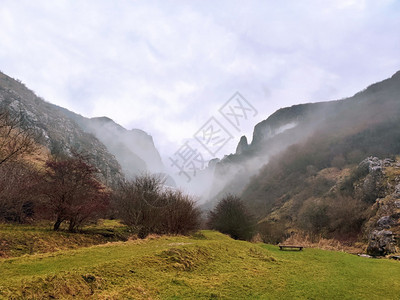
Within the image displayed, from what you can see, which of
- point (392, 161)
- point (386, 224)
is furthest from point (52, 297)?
point (392, 161)

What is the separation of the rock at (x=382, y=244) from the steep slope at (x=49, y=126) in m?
63.1

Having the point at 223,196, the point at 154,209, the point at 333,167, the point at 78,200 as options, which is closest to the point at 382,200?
the point at 154,209

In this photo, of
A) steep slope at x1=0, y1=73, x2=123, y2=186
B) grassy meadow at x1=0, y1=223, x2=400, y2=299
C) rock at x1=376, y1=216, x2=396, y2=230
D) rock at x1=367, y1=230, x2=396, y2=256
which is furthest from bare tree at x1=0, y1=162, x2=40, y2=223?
steep slope at x1=0, y1=73, x2=123, y2=186

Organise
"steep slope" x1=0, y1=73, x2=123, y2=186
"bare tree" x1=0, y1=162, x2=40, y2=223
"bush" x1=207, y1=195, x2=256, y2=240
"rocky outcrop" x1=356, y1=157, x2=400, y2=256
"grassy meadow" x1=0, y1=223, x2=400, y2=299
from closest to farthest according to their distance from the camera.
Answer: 1. "grassy meadow" x1=0, y1=223, x2=400, y2=299
2. "bare tree" x1=0, y1=162, x2=40, y2=223
3. "rocky outcrop" x1=356, y1=157, x2=400, y2=256
4. "bush" x1=207, y1=195, x2=256, y2=240
5. "steep slope" x1=0, y1=73, x2=123, y2=186

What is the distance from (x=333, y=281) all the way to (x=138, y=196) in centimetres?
1634

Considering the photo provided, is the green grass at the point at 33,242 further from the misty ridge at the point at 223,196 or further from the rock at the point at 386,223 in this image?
the rock at the point at 386,223

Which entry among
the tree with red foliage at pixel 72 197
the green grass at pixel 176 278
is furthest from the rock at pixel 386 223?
the tree with red foliage at pixel 72 197

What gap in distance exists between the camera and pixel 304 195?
85812mm

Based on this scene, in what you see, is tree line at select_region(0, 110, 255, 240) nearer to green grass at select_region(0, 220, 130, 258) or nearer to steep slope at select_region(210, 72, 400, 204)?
green grass at select_region(0, 220, 130, 258)

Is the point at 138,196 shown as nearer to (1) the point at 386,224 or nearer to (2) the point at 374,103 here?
(1) the point at 386,224

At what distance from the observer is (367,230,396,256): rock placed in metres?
25.3

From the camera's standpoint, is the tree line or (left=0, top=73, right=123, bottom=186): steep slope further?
(left=0, top=73, right=123, bottom=186): steep slope

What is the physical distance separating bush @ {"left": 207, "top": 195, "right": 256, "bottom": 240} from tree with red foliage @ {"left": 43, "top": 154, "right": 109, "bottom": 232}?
63.9 ft

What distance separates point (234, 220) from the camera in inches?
1427
